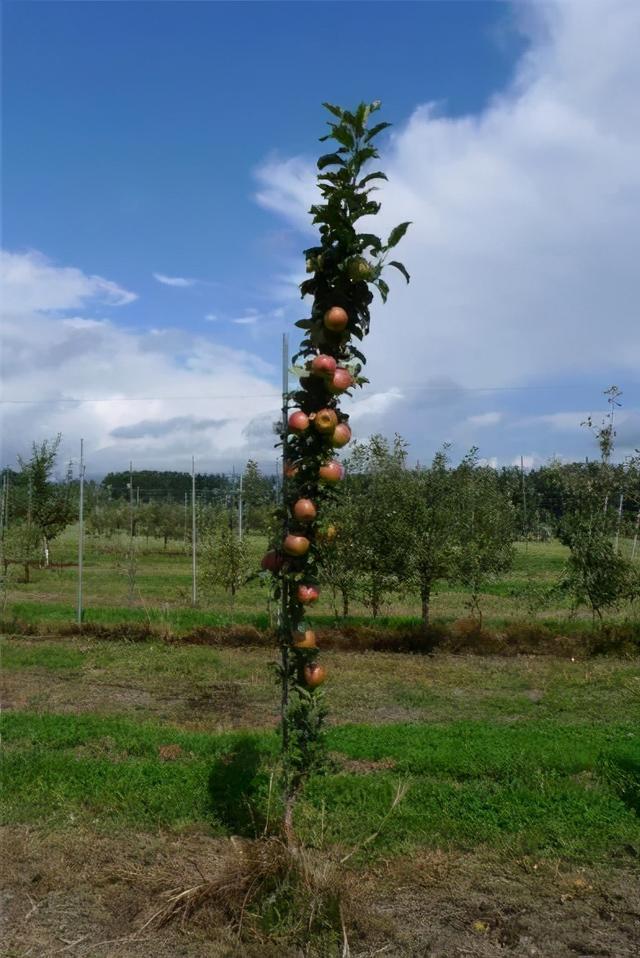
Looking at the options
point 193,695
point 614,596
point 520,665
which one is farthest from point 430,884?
point 614,596

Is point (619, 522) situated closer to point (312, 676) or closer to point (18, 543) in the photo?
point (312, 676)

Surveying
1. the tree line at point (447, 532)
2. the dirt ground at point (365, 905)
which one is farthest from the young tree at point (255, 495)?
the dirt ground at point (365, 905)

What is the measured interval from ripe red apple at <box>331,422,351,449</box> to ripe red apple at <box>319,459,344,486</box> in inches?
4.1

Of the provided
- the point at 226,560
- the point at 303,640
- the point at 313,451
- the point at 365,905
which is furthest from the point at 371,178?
the point at 226,560

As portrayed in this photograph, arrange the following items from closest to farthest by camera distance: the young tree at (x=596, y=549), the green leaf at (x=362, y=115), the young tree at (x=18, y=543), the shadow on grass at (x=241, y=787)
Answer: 1. the green leaf at (x=362, y=115)
2. the shadow on grass at (x=241, y=787)
3. the young tree at (x=596, y=549)
4. the young tree at (x=18, y=543)

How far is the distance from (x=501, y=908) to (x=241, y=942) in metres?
1.49

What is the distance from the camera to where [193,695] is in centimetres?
994

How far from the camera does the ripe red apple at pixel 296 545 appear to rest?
3969mm

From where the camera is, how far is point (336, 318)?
3.94 m

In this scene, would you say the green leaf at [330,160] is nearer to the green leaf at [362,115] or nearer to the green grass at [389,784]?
the green leaf at [362,115]

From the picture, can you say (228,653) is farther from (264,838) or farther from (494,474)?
(264,838)

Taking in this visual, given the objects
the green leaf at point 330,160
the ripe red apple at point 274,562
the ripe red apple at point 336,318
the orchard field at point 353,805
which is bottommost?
the orchard field at point 353,805

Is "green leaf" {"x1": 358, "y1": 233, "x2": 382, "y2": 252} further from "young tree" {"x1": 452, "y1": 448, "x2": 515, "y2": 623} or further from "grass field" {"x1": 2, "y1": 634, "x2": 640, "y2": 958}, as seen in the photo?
"young tree" {"x1": 452, "y1": 448, "x2": 515, "y2": 623}

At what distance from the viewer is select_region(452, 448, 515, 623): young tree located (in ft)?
47.6
